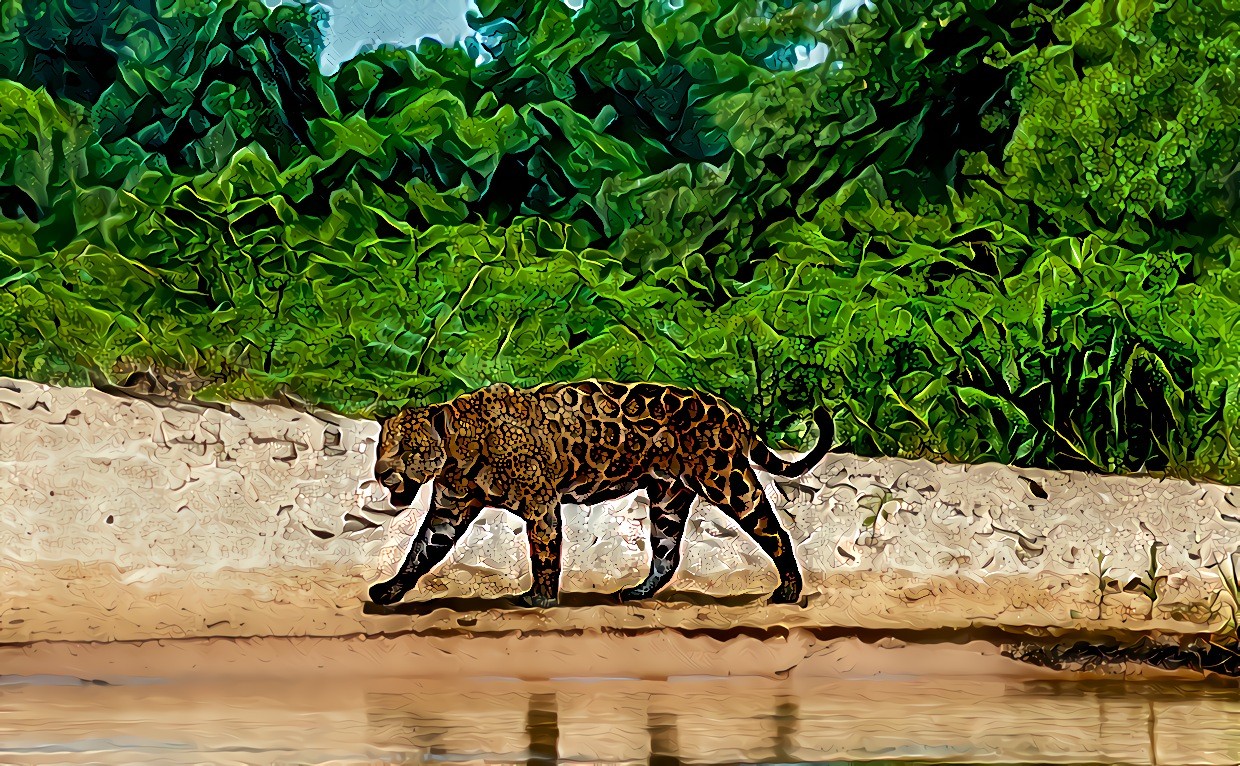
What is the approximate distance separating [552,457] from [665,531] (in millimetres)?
434

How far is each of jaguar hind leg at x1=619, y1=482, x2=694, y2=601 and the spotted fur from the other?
63 mm

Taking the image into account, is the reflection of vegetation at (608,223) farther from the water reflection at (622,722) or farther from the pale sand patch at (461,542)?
the water reflection at (622,722)

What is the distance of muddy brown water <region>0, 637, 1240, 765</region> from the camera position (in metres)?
2.80

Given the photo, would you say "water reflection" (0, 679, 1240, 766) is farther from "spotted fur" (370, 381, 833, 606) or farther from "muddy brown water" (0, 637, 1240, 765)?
"spotted fur" (370, 381, 833, 606)

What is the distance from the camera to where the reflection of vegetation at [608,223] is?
4578 millimetres

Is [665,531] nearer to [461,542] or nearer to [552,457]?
[552,457]

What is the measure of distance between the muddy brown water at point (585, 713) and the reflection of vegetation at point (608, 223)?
1.30m

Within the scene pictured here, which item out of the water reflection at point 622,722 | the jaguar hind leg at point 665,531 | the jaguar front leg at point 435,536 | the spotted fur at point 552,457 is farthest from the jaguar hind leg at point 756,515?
the jaguar front leg at point 435,536

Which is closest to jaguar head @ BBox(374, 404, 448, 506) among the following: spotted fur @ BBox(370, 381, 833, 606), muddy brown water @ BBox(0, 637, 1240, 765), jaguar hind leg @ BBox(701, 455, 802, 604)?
spotted fur @ BBox(370, 381, 833, 606)

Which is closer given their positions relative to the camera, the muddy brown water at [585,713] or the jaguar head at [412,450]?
the muddy brown water at [585,713]

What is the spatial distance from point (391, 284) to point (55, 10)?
150cm

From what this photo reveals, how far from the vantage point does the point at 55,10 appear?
4.73 m

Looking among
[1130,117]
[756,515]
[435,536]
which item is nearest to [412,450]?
[435,536]

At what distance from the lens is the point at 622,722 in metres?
3.02
